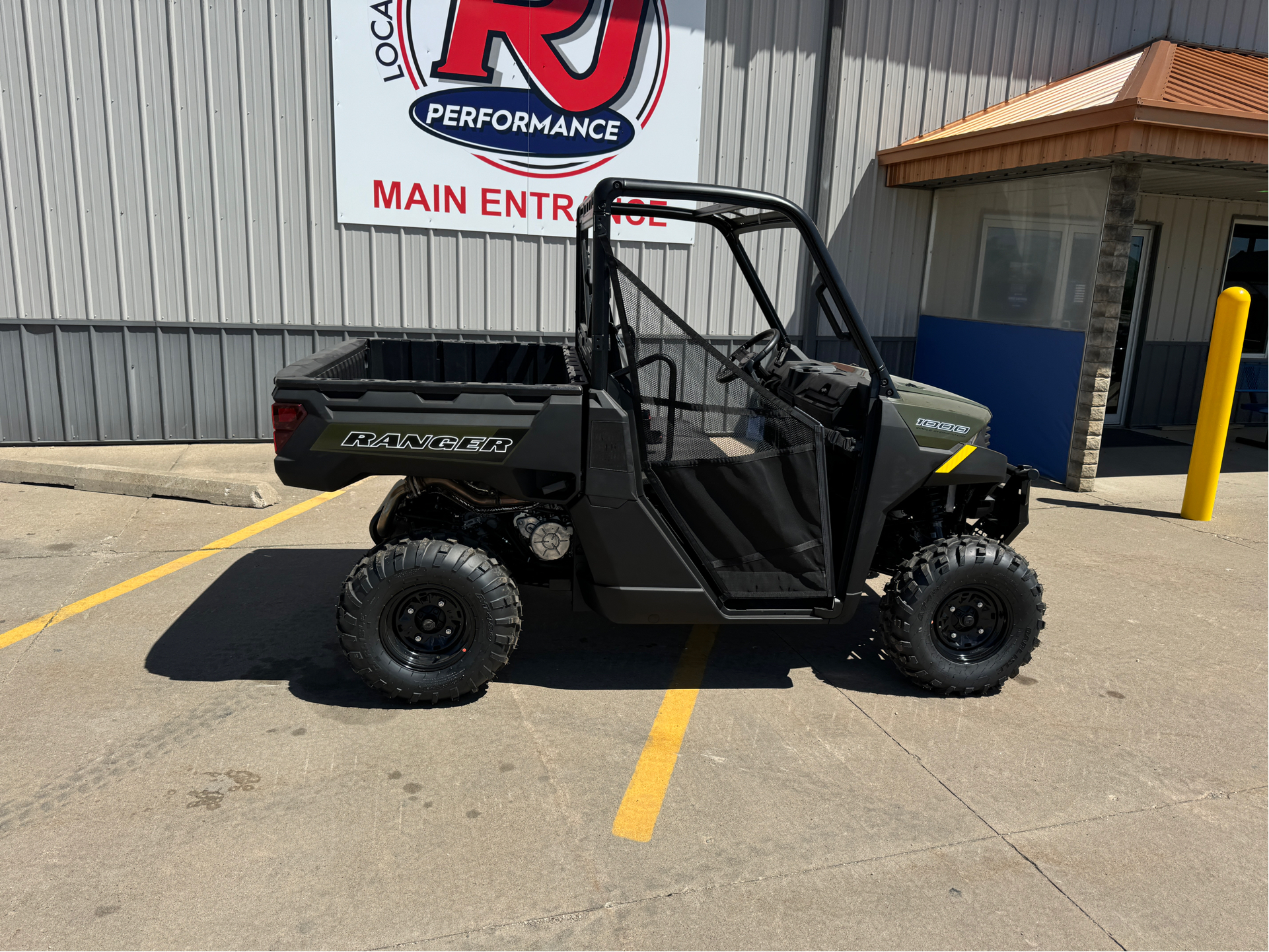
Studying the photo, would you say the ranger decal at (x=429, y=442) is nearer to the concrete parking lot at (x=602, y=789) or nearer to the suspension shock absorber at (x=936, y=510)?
the concrete parking lot at (x=602, y=789)

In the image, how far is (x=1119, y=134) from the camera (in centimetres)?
703

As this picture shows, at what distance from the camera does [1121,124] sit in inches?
275

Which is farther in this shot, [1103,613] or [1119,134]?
[1119,134]

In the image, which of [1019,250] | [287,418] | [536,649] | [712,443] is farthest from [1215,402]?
[287,418]

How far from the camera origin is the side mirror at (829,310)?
3.89 metres

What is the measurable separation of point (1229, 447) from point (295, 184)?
1075 cm

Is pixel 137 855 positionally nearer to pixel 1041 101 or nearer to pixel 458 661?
pixel 458 661

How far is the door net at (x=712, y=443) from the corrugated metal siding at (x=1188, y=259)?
9518mm

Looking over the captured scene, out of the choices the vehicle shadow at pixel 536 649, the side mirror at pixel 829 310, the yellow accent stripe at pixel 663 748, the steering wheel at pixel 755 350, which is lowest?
the yellow accent stripe at pixel 663 748

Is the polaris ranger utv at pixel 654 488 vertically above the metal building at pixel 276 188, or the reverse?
the metal building at pixel 276 188

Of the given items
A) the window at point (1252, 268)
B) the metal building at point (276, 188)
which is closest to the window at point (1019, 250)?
the metal building at point (276, 188)

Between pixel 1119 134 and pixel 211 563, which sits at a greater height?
pixel 1119 134

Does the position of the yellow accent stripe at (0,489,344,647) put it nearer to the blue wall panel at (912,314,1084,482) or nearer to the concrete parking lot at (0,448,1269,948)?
the concrete parking lot at (0,448,1269,948)

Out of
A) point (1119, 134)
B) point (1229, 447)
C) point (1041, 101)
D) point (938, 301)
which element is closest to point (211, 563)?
point (1119, 134)
